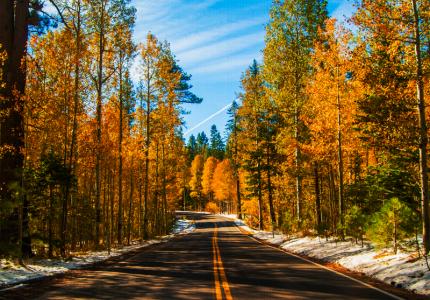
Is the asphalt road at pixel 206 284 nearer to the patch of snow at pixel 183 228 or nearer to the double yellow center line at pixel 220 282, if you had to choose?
the double yellow center line at pixel 220 282

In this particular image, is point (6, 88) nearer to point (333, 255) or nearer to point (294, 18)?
point (333, 255)

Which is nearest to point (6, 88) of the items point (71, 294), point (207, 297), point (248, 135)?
point (71, 294)

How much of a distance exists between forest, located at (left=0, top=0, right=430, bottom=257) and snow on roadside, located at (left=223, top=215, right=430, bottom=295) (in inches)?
25.6

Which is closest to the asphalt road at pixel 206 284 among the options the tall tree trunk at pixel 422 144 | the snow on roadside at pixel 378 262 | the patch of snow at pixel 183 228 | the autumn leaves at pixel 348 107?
the snow on roadside at pixel 378 262

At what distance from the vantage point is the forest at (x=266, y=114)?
12.1 metres

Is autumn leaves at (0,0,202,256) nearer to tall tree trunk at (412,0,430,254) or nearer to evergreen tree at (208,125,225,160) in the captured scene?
tall tree trunk at (412,0,430,254)

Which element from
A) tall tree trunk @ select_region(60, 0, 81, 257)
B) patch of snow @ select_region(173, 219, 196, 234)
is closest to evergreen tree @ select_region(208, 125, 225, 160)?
patch of snow @ select_region(173, 219, 196, 234)

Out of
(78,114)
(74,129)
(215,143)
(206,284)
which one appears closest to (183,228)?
(78,114)

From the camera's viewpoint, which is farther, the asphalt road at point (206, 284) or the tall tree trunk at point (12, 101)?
the tall tree trunk at point (12, 101)

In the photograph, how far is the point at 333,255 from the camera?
606 inches

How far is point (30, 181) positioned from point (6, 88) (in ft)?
11.9

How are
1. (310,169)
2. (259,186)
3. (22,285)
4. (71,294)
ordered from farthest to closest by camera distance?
(259,186)
(310,169)
(22,285)
(71,294)

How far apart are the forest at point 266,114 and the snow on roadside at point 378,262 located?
2.13 feet

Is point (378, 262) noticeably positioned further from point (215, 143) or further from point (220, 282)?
point (215, 143)
